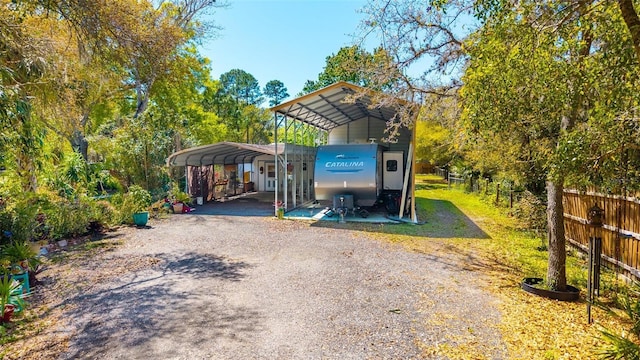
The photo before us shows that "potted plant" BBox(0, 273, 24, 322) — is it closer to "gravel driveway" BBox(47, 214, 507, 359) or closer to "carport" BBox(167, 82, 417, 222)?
"gravel driveway" BBox(47, 214, 507, 359)

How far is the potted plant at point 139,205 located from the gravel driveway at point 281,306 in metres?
3.16

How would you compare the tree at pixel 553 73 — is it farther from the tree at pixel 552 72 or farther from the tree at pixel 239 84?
the tree at pixel 239 84

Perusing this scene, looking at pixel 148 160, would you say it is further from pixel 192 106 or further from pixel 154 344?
pixel 192 106

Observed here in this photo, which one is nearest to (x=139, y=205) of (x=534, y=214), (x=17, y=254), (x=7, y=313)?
(x=17, y=254)

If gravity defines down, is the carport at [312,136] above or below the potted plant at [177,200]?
above

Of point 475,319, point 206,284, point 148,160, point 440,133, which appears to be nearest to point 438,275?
point 475,319

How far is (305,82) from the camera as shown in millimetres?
39875

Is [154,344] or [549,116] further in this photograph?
[549,116]

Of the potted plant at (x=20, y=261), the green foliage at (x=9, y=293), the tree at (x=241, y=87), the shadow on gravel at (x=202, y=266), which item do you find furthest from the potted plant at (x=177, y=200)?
the tree at (x=241, y=87)

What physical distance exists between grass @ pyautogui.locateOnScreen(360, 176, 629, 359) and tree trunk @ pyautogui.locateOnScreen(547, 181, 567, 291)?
382 mm

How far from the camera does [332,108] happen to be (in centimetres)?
1521

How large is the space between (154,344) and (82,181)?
9.17 metres

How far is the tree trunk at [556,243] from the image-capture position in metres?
5.44

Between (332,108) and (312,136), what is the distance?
5.31 m
